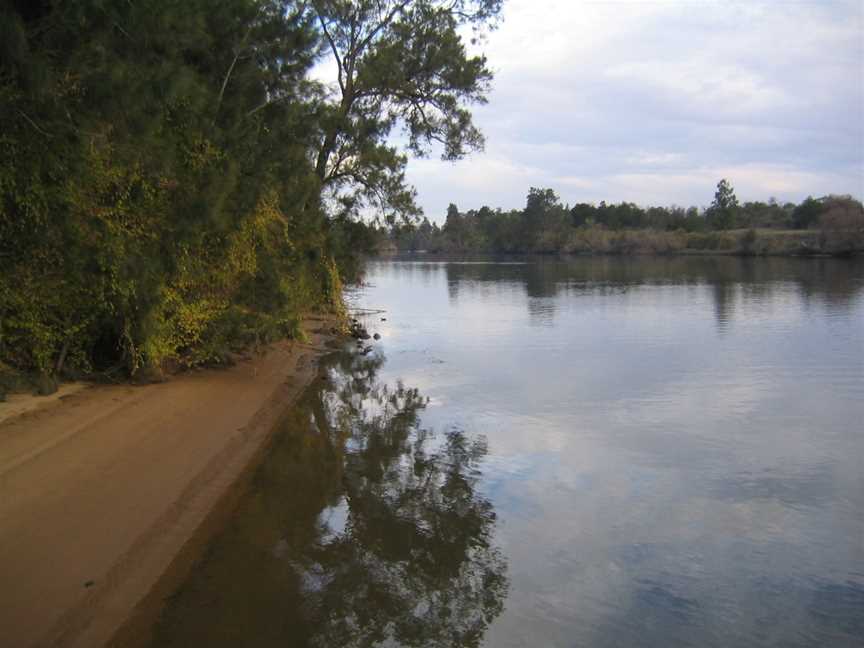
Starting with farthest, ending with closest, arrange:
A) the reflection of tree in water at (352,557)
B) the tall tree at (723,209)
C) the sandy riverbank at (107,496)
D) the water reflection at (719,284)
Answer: the tall tree at (723,209)
the water reflection at (719,284)
the reflection of tree in water at (352,557)
the sandy riverbank at (107,496)

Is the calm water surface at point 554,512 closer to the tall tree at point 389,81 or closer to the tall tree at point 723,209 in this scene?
the tall tree at point 389,81

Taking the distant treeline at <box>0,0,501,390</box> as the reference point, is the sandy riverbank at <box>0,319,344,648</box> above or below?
below

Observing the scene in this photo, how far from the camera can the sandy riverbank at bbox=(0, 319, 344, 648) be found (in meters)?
6.43

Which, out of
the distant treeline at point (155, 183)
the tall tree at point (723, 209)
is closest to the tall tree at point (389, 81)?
the distant treeline at point (155, 183)

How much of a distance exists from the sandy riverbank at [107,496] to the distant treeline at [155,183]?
4.46ft

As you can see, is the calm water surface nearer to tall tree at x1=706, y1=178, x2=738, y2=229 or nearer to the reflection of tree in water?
the reflection of tree in water

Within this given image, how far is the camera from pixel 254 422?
13477 mm

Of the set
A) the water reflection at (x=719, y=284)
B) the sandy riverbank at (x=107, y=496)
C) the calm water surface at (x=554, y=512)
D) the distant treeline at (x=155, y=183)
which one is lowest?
the calm water surface at (x=554, y=512)

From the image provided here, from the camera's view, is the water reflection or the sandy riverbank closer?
the sandy riverbank

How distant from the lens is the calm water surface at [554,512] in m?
7.09

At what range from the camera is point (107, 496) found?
8.60 m

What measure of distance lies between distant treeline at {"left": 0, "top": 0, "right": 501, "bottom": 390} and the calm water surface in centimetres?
305

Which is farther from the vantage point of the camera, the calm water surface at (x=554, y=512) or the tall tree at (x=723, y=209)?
the tall tree at (x=723, y=209)

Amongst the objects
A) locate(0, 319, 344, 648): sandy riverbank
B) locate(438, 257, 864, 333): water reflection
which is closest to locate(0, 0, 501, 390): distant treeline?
locate(0, 319, 344, 648): sandy riverbank
